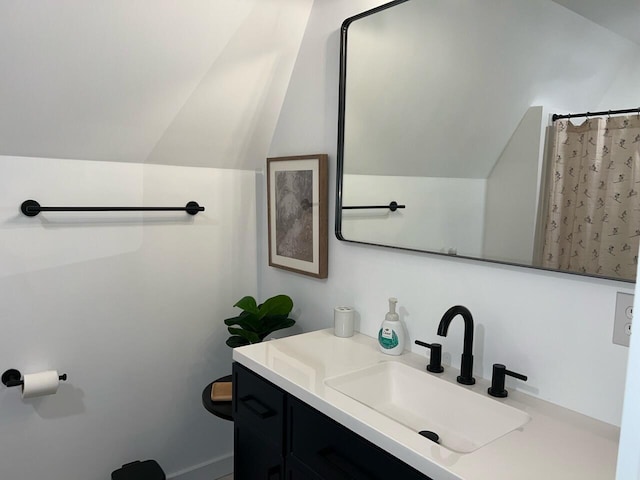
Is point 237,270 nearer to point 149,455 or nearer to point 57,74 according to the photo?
point 149,455

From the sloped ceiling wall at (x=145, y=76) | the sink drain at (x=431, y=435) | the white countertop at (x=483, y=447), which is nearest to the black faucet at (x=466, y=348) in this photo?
the white countertop at (x=483, y=447)

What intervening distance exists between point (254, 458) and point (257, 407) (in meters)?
0.19

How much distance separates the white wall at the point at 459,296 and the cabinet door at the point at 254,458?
0.56m

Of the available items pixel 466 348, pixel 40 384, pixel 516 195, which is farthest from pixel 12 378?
pixel 516 195

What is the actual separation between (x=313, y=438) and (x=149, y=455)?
4.18 ft

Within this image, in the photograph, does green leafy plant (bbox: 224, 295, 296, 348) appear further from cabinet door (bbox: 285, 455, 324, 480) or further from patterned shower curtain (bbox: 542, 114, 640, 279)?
patterned shower curtain (bbox: 542, 114, 640, 279)

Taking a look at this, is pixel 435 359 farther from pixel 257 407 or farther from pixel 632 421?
pixel 632 421

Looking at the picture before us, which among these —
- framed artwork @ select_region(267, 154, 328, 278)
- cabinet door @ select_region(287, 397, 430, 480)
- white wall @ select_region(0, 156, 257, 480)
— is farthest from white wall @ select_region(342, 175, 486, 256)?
white wall @ select_region(0, 156, 257, 480)

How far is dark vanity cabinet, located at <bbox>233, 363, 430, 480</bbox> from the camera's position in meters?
1.15

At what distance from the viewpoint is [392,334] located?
161cm

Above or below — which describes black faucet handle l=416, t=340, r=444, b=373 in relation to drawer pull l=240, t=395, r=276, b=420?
above

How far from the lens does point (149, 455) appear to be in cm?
224

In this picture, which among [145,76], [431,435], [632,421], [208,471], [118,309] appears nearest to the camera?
[632,421]

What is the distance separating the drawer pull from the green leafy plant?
429 millimetres
